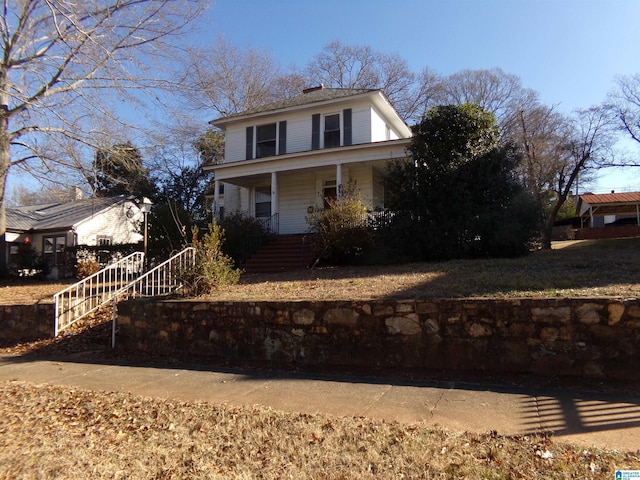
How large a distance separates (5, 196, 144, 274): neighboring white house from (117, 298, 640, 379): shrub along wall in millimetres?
18625

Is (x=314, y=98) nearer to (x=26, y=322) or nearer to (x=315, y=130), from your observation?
(x=315, y=130)

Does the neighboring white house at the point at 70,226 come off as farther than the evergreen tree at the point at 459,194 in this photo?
Yes

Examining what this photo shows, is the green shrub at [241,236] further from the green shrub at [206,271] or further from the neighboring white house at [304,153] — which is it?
the green shrub at [206,271]

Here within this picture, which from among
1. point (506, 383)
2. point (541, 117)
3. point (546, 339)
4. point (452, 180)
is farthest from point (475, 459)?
point (541, 117)

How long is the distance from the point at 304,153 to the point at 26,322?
1180 centimetres

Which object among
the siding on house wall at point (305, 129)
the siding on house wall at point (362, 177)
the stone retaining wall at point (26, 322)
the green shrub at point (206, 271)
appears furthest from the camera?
the siding on house wall at point (362, 177)

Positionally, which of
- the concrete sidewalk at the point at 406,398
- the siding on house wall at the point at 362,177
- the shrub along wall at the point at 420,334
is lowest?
the concrete sidewalk at the point at 406,398

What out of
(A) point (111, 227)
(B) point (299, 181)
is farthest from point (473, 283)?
(A) point (111, 227)

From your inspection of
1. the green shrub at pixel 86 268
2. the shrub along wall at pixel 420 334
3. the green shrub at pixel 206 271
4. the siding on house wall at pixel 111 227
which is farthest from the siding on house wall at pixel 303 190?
the shrub along wall at pixel 420 334

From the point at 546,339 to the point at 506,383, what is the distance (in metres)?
0.74

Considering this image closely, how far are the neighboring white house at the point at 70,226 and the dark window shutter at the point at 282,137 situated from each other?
9.45 m

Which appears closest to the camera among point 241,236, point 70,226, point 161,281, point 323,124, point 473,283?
point 473,283

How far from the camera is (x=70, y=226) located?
24641 millimetres

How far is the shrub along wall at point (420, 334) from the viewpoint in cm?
515
